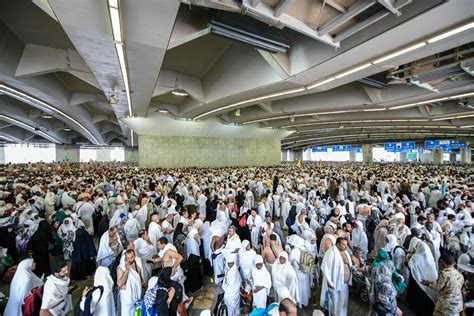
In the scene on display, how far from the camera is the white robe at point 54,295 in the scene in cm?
319

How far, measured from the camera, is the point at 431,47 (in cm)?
609

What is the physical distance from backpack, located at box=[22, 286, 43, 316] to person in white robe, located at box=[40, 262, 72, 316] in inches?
5.5

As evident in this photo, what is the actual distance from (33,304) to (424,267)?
602cm

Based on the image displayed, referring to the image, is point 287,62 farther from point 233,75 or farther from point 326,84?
point 233,75

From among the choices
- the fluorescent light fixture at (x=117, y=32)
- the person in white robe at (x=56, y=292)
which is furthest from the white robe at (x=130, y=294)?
the fluorescent light fixture at (x=117, y=32)

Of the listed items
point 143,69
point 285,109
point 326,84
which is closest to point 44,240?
point 143,69

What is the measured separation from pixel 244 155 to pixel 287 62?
74.7ft

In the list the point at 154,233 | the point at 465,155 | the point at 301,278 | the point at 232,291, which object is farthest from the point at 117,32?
the point at 465,155

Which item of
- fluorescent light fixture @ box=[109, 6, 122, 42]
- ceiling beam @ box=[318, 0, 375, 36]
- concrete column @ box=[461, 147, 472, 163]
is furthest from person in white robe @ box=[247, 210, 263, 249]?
concrete column @ box=[461, 147, 472, 163]

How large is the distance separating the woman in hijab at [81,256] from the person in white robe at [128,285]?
7.73ft

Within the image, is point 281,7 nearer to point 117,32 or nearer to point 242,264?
point 117,32

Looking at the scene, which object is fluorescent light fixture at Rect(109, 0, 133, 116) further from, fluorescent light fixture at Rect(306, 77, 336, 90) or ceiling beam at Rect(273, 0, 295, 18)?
fluorescent light fixture at Rect(306, 77, 336, 90)

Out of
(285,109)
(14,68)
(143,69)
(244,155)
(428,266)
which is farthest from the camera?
(244,155)

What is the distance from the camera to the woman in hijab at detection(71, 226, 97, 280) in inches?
211
